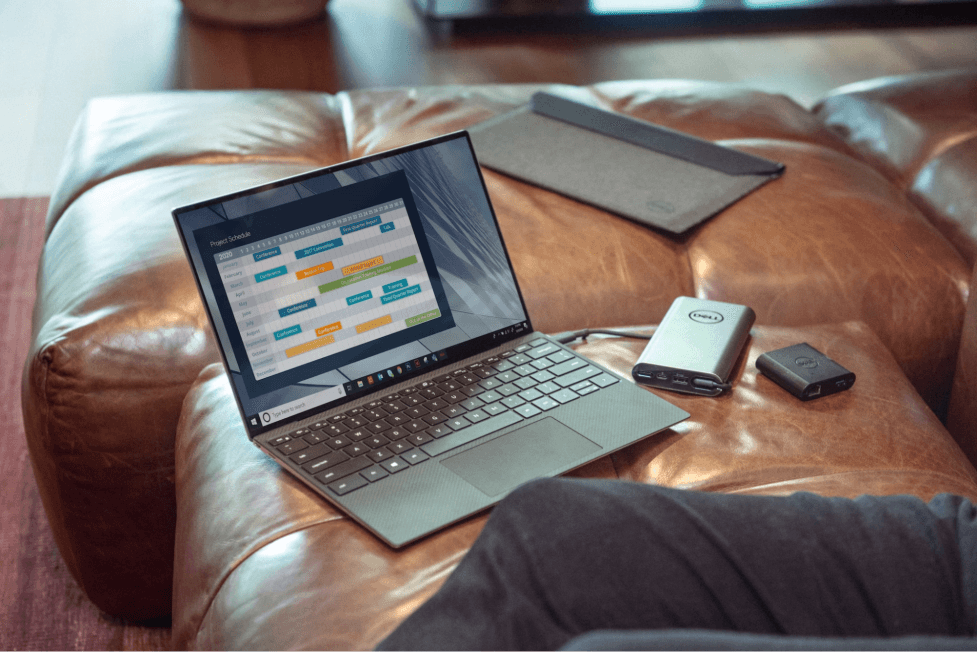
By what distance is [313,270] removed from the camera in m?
0.96

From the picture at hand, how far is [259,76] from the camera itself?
3152 mm

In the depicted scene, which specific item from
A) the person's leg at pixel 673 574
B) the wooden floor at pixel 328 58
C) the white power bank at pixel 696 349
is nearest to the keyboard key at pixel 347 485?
the person's leg at pixel 673 574

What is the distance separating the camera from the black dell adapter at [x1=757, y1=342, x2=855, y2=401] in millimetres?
1022

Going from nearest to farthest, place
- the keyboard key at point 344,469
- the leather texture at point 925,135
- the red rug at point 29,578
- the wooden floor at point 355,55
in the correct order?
the keyboard key at point 344,469 < the red rug at point 29,578 < the leather texture at point 925,135 < the wooden floor at point 355,55

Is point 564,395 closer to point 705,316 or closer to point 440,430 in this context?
point 440,430

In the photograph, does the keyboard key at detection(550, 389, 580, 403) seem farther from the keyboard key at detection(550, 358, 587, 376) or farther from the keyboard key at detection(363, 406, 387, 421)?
the keyboard key at detection(363, 406, 387, 421)

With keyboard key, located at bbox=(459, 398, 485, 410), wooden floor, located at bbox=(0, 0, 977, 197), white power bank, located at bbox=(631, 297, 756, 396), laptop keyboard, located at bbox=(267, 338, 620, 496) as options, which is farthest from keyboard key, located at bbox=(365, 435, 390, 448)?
wooden floor, located at bbox=(0, 0, 977, 197)

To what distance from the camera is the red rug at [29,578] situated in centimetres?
128

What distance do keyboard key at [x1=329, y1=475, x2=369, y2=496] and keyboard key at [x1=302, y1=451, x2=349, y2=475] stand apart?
0.03m

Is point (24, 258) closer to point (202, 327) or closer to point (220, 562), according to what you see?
point (202, 327)

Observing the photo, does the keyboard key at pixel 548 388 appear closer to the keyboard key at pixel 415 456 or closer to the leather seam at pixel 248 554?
the keyboard key at pixel 415 456

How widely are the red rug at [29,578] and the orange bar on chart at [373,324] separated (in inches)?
25.7

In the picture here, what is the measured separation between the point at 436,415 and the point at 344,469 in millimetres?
126

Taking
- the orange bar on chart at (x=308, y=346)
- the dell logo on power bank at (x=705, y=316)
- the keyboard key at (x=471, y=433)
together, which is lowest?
the keyboard key at (x=471, y=433)
